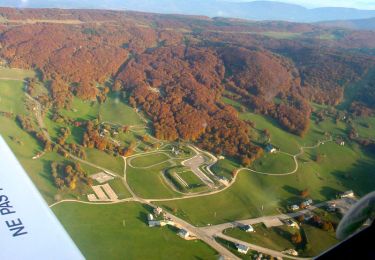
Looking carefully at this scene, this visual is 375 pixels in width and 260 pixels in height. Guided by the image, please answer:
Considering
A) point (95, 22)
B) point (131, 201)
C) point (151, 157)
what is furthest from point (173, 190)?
point (95, 22)

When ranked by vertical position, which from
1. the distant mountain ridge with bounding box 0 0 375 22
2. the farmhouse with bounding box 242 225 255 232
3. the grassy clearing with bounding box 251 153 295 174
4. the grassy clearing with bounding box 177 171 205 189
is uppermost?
the distant mountain ridge with bounding box 0 0 375 22

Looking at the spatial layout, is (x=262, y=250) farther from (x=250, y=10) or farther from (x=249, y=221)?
(x=250, y=10)

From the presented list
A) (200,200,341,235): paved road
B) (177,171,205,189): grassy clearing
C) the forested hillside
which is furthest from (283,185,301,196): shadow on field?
(177,171,205,189): grassy clearing

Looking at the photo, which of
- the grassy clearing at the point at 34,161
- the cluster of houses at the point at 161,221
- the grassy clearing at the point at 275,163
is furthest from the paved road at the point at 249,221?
the grassy clearing at the point at 34,161

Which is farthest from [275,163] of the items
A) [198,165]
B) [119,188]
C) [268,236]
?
[119,188]

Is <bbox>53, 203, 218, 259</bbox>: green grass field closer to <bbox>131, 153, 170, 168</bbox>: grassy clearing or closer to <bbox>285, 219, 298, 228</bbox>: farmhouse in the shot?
<bbox>285, 219, 298, 228</bbox>: farmhouse

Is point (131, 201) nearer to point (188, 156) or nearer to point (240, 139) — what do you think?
point (188, 156)
